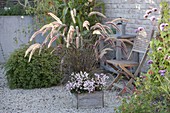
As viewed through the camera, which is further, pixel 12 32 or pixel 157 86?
pixel 12 32

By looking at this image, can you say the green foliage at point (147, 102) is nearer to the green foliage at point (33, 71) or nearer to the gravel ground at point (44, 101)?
the gravel ground at point (44, 101)

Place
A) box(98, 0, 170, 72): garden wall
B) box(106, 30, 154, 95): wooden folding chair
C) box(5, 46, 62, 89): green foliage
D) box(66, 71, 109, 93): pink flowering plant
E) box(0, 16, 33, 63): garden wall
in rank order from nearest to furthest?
box(66, 71, 109, 93): pink flowering plant, box(106, 30, 154, 95): wooden folding chair, box(5, 46, 62, 89): green foliage, box(98, 0, 170, 72): garden wall, box(0, 16, 33, 63): garden wall

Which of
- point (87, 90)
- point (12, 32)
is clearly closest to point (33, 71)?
point (87, 90)

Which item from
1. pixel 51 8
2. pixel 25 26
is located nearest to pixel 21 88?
pixel 51 8

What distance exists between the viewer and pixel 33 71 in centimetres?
647

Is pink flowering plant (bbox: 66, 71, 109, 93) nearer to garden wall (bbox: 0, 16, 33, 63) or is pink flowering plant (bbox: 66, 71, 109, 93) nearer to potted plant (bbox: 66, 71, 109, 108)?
potted plant (bbox: 66, 71, 109, 108)

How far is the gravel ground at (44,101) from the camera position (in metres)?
5.27

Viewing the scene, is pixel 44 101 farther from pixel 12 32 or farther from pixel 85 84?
pixel 12 32

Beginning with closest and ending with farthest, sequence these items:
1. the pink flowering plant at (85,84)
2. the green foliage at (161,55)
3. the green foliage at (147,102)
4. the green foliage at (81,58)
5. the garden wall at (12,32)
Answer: the green foliage at (147,102)
the green foliage at (161,55)
the pink flowering plant at (85,84)
the green foliage at (81,58)
the garden wall at (12,32)

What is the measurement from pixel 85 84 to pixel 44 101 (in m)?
0.85

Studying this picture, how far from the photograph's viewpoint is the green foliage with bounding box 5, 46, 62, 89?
255 inches

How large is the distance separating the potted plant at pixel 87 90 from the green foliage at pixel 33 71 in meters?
1.29

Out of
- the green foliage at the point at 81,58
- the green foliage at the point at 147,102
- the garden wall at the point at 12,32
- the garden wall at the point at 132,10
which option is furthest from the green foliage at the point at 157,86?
the garden wall at the point at 12,32

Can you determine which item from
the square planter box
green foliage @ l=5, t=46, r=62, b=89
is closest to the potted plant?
the square planter box
